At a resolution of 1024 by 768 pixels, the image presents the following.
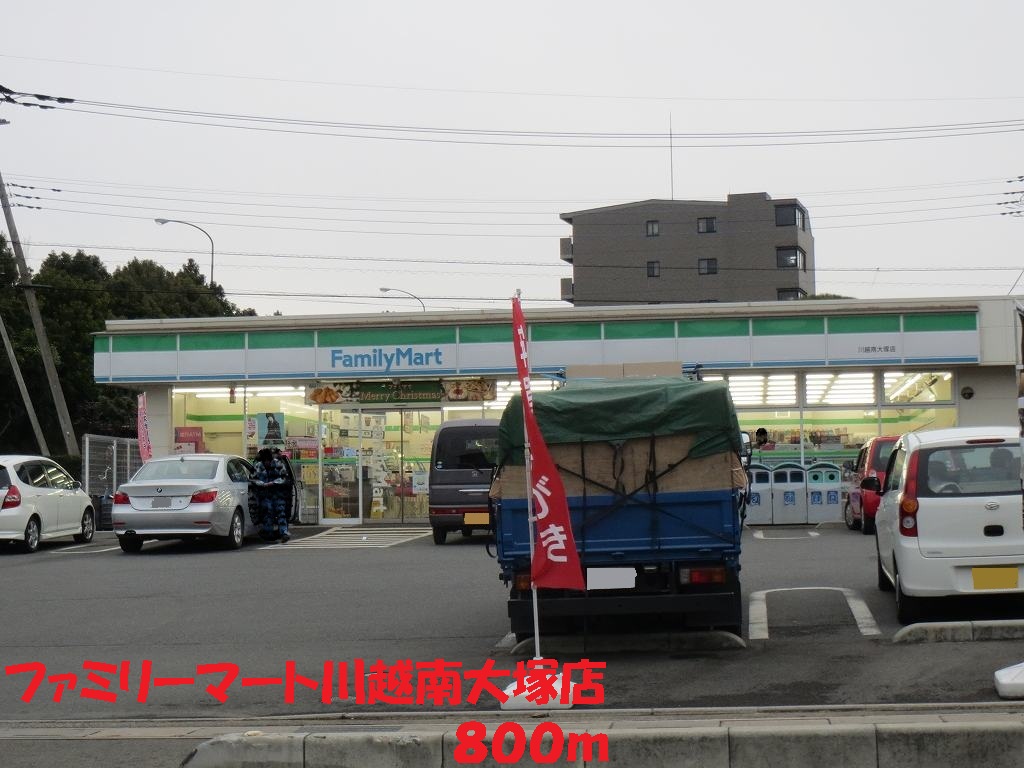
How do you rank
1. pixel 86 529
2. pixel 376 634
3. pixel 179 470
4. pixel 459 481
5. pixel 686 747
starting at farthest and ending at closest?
pixel 86 529
pixel 459 481
pixel 179 470
pixel 376 634
pixel 686 747

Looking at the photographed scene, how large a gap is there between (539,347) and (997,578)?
19267 millimetres

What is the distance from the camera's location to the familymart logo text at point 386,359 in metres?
29.0

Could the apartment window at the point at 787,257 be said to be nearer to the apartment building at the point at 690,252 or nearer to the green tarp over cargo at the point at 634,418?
the apartment building at the point at 690,252

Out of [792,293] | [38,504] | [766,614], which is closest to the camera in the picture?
[766,614]

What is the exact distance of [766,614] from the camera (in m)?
12.2

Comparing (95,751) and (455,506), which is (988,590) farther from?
(455,506)

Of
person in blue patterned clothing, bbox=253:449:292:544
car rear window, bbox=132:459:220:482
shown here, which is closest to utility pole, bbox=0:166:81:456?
person in blue patterned clothing, bbox=253:449:292:544

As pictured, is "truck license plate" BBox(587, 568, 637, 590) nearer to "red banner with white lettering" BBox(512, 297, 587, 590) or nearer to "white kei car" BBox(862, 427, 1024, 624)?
"red banner with white lettering" BBox(512, 297, 587, 590)

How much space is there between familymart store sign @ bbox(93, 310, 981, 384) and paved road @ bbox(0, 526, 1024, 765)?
944 cm

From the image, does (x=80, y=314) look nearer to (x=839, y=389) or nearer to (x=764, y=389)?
(x=764, y=389)

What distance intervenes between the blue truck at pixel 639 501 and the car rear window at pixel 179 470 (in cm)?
1218

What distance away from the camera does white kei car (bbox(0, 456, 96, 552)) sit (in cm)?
2108

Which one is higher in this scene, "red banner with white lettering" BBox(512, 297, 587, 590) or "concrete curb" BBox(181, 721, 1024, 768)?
"red banner with white lettering" BBox(512, 297, 587, 590)

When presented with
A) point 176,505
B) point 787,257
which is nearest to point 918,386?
point 176,505
